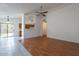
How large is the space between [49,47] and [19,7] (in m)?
0.83

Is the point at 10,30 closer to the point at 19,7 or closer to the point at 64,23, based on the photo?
the point at 19,7

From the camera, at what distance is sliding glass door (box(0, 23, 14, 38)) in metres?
2.20

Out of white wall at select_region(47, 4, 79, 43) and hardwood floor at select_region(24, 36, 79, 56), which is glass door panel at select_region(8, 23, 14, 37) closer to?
hardwood floor at select_region(24, 36, 79, 56)

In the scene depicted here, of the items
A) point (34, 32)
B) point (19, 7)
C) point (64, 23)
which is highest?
point (19, 7)

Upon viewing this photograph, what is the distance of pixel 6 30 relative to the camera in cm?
221

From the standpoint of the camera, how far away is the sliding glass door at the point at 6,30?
86.7 inches

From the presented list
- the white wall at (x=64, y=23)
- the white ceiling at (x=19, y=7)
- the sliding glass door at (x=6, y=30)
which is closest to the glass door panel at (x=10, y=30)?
the sliding glass door at (x=6, y=30)

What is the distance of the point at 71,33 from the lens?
2.18 metres

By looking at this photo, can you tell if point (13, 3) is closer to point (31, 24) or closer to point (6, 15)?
point (6, 15)

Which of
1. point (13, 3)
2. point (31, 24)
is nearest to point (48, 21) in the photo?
point (31, 24)

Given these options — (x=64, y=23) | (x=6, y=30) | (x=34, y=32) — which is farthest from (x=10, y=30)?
(x=64, y=23)

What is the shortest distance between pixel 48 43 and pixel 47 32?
7.6 inches

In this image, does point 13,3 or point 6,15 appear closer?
point 13,3

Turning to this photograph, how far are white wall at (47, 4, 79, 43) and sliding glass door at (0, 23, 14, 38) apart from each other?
0.63 m
